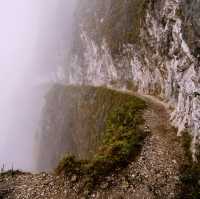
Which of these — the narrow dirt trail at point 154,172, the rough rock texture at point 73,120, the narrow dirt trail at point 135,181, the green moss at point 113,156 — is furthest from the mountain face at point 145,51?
the rough rock texture at point 73,120

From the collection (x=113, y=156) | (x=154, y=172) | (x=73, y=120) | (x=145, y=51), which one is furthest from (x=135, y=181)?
(x=73, y=120)

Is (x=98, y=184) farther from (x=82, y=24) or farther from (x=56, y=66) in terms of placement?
(x=56, y=66)

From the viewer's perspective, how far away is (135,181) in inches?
726

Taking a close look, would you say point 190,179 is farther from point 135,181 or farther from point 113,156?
point 113,156

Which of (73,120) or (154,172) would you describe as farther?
(73,120)

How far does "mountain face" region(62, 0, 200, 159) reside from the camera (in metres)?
21.6

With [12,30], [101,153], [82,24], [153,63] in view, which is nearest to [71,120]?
[82,24]

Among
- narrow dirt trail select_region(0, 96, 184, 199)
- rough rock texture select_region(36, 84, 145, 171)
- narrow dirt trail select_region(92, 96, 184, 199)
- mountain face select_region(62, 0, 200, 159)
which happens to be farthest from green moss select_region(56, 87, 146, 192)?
rough rock texture select_region(36, 84, 145, 171)

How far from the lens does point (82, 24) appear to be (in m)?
74.0

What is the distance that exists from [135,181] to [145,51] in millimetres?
24979

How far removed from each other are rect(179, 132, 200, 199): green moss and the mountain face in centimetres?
83

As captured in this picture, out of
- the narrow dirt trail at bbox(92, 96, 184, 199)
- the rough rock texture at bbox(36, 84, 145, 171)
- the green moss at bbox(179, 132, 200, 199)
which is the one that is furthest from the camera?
the rough rock texture at bbox(36, 84, 145, 171)

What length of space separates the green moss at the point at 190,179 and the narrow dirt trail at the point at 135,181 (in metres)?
0.35

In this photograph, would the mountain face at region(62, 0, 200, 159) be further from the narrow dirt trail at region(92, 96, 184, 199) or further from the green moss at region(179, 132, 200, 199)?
the narrow dirt trail at region(92, 96, 184, 199)
